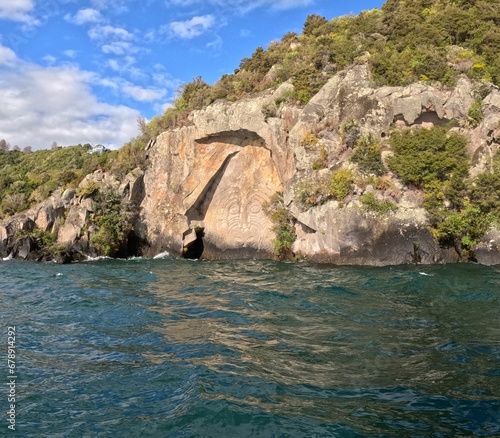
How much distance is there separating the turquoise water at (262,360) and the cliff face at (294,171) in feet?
18.9

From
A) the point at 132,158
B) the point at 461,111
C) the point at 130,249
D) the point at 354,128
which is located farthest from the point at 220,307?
→ the point at 132,158

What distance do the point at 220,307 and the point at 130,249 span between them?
2060 cm

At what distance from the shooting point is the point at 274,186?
2922 centimetres

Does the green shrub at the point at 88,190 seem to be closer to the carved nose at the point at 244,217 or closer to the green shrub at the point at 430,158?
the carved nose at the point at 244,217

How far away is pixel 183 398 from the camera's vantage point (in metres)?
6.88

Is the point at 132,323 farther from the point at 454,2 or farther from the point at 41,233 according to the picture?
the point at 454,2

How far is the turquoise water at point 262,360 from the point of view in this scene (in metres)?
6.09

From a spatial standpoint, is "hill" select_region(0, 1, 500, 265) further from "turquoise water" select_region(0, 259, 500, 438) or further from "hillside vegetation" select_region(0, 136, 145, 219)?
"turquoise water" select_region(0, 259, 500, 438)

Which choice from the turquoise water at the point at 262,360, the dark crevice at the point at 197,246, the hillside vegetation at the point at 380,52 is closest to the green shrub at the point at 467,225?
the turquoise water at the point at 262,360

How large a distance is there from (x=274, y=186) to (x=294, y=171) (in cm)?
333

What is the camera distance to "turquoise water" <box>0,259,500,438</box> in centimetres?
609

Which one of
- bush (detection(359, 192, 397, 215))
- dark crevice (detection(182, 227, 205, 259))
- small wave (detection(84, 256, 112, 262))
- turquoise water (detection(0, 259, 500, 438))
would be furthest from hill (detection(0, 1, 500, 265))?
turquoise water (detection(0, 259, 500, 438))

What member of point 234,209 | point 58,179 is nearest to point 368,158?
point 234,209

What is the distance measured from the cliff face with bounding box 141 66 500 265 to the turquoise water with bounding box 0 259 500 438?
227 inches
